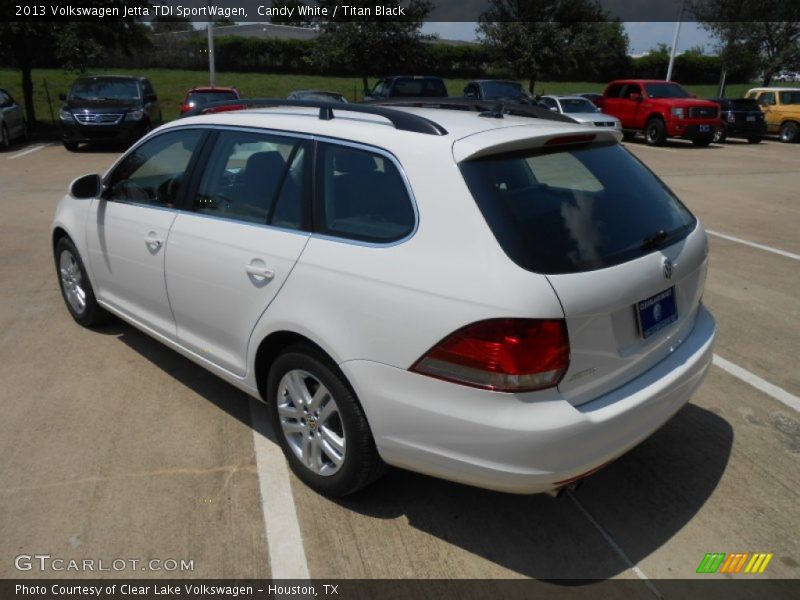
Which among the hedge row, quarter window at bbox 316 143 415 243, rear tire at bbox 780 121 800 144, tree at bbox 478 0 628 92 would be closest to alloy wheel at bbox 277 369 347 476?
quarter window at bbox 316 143 415 243

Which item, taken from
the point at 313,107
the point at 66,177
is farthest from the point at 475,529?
the point at 66,177

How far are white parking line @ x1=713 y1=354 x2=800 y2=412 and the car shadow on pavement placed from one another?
681mm

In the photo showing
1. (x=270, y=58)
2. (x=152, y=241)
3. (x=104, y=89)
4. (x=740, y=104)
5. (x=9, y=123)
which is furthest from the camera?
(x=270, y=58)

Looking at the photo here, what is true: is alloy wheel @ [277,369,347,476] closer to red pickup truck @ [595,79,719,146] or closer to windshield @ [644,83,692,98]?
red pickup truck @ [595,79,719,146]

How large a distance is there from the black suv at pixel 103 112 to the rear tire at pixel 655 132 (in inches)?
570

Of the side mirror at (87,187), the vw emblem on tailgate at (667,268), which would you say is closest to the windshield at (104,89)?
the side mirror at (87,187)

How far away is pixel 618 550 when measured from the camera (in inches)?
107

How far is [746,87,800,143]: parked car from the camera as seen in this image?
21.9 metres

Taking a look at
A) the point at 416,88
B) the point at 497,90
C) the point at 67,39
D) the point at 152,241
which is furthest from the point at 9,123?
the point at 152,241

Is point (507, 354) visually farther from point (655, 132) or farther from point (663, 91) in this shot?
point (663, 91)

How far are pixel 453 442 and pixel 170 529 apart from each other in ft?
4.42

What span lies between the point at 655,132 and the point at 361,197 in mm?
19337

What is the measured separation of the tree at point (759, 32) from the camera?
1133 inches

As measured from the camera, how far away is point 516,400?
2.28 metres
